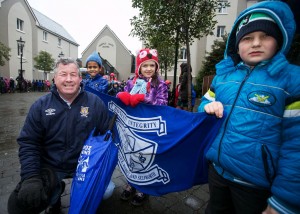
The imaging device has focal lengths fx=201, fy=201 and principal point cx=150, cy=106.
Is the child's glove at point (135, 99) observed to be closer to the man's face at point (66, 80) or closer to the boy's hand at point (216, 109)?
the man's face at point (66, 80)

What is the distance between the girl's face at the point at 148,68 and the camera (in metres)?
3.07

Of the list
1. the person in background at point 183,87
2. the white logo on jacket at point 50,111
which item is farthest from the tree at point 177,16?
the white logo on jacket at point 50,111

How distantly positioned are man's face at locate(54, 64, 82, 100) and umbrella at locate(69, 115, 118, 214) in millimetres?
697

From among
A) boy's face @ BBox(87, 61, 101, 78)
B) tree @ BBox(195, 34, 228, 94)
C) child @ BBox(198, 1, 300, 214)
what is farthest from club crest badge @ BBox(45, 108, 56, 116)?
tree @ BBox(195, 34, 228, 94)

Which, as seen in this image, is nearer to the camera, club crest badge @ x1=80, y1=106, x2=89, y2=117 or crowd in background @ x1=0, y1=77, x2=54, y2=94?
club crest badge @ x1=80, y1=106, x2=89, y2=117

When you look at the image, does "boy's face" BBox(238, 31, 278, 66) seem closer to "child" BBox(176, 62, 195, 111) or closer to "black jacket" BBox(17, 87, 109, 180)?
"black jacket" BBox(17, 87, 109, 180)

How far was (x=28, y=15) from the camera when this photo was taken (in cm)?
3045

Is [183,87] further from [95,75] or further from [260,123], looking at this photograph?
[260,123]

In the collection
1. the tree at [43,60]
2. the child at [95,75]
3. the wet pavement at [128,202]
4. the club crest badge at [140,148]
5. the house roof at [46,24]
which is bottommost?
the wet pavement at [128,202]

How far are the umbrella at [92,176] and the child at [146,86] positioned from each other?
37.9 inches

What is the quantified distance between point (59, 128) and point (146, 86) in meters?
1.28

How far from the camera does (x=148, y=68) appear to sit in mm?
3074

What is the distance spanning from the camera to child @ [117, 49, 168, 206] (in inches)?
112

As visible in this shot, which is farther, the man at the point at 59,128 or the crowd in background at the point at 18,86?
the crowd in background at the point at 18,86
